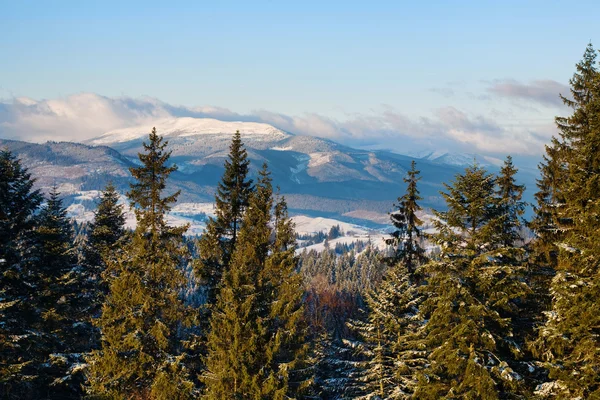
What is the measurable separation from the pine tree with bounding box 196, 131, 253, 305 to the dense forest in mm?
92

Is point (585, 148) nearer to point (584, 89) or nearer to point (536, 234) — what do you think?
point (584, 89)

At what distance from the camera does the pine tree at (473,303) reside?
64.6 feet

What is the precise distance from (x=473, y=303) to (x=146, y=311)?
14.8 metres

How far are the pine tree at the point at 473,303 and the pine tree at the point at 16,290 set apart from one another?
18.7 metres

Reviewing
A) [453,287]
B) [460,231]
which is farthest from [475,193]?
[453,287]

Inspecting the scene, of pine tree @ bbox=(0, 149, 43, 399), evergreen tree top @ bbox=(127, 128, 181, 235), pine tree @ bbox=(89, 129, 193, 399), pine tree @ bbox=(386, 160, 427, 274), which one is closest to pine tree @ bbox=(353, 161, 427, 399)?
pine tree @ bbox=(386, 160, 427, 274)

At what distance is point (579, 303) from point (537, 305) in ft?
16.3

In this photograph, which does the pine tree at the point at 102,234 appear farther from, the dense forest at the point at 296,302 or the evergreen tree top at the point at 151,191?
the evergreen tree top at the point at 151,191

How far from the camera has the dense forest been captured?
19453mm

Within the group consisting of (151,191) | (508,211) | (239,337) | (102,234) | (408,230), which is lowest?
(239,337)

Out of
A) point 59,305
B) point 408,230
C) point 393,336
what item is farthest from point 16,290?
point 408,230

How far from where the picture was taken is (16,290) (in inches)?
1041

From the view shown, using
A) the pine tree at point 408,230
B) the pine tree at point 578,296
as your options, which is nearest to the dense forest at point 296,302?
the pine tree at point 578,296

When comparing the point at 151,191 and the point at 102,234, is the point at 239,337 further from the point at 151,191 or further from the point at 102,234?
the point at 102,234
